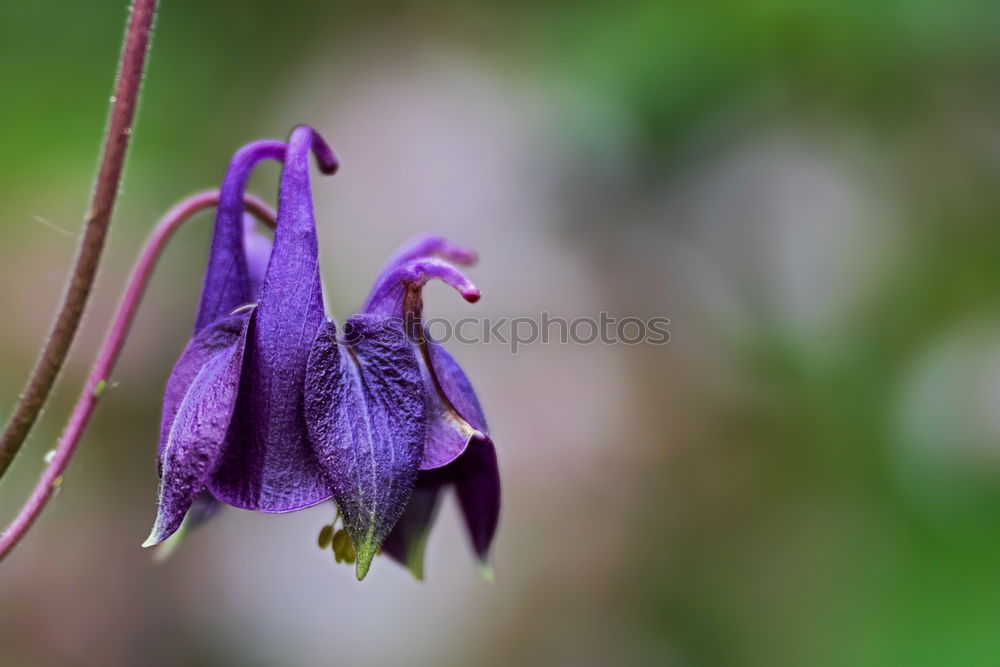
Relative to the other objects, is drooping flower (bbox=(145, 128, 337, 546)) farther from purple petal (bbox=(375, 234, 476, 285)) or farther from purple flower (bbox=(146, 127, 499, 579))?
purple petal (bbox=(375, 234, 476, 285))

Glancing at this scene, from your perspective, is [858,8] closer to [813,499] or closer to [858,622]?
[813,499]

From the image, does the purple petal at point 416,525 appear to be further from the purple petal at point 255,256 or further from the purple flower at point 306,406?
the purple petal at point 255,256

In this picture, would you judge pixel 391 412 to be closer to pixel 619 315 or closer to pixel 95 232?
pixel 95 232

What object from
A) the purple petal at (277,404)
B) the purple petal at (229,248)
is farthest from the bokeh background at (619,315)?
the purple petal at (277,404)

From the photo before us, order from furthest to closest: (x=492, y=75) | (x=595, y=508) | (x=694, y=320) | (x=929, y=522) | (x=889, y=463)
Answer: (x=492, y=75) → (x=694, y=320) → (x=595, y=508) → (x=889, y=463) → (x=929, y=522)

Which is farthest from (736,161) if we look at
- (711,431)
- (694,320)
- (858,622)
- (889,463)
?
(858,622)

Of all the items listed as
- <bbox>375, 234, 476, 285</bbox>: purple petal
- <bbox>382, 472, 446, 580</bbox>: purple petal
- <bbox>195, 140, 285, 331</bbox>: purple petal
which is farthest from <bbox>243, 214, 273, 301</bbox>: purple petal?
<bbox>382, 472, 446, 580</bbox>: purple petal
